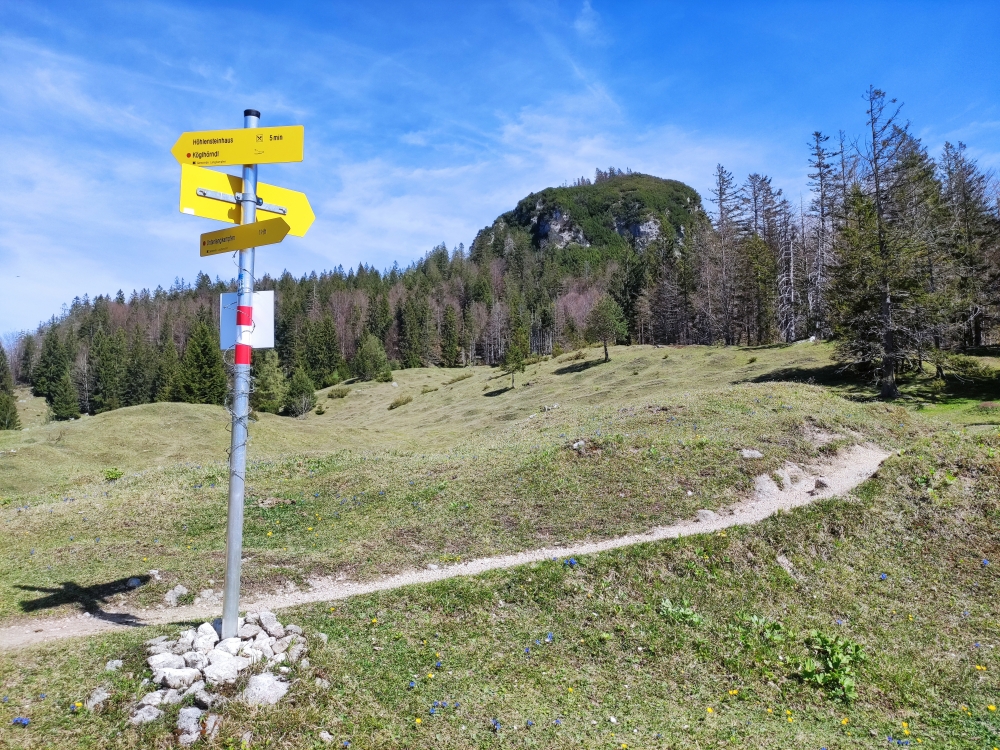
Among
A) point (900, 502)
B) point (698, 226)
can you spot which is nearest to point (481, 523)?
point (900, 502)

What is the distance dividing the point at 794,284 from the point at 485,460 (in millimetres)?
69385

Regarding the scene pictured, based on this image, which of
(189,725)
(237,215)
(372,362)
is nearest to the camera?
(189,725)

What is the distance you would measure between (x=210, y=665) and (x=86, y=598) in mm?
5286

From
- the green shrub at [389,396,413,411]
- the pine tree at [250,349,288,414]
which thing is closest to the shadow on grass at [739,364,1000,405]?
the green shrub at [389,396,413,411]

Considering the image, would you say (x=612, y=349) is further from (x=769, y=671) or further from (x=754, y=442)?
(x=769, y=671)

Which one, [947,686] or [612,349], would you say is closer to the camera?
[947,686]

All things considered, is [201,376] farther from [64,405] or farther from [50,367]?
[50,367]

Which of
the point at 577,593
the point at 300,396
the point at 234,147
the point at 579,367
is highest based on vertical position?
the point at 579,367

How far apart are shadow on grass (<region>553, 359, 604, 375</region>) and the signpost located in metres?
65.5

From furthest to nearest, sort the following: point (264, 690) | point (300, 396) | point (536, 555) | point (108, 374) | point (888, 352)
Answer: point (108, 374)
point (300, 396)
point (888, 352)
point (536, 555)
point (264, 690)

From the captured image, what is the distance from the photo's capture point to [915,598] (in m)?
11.1

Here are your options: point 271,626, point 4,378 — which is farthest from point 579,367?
point 4,378

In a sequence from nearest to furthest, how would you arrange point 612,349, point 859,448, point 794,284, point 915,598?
point 915,598, point 859,448, point 794,284, point 612,349

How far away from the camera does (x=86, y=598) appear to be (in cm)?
1030
